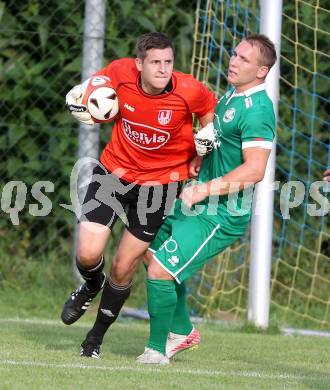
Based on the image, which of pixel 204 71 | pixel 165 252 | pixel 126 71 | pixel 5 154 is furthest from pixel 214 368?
pixel 5 154

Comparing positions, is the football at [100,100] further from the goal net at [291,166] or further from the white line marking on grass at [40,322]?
the goal net at [291,166]

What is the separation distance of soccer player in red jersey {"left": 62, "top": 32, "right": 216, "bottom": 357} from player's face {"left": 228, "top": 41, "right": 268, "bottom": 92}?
29 cm

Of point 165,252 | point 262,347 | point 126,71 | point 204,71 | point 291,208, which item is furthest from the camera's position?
point 291,208

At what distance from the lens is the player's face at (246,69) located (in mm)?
6113

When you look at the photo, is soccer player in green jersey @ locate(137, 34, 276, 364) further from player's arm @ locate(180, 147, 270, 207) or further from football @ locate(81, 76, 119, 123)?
football @ locate(81, 76, 119, 123)

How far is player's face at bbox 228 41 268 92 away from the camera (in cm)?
611

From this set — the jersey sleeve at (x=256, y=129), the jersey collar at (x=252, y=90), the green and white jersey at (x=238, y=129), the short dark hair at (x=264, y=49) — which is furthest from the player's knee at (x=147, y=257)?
the short dark hair at (x=264, y=49)

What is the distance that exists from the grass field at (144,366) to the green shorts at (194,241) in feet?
1.79

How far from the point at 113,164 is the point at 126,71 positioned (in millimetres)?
544

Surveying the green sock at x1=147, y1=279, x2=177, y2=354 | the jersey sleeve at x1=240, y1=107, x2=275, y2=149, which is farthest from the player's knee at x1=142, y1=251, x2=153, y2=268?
the jersey sleeve at x1=240, y1=107, x2=275, y2=149

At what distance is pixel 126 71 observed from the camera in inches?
252

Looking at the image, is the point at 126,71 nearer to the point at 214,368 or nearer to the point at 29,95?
the point at 214,368

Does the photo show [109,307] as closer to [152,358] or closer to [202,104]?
[152,358]

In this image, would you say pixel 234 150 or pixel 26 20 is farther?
pixel 26 20
